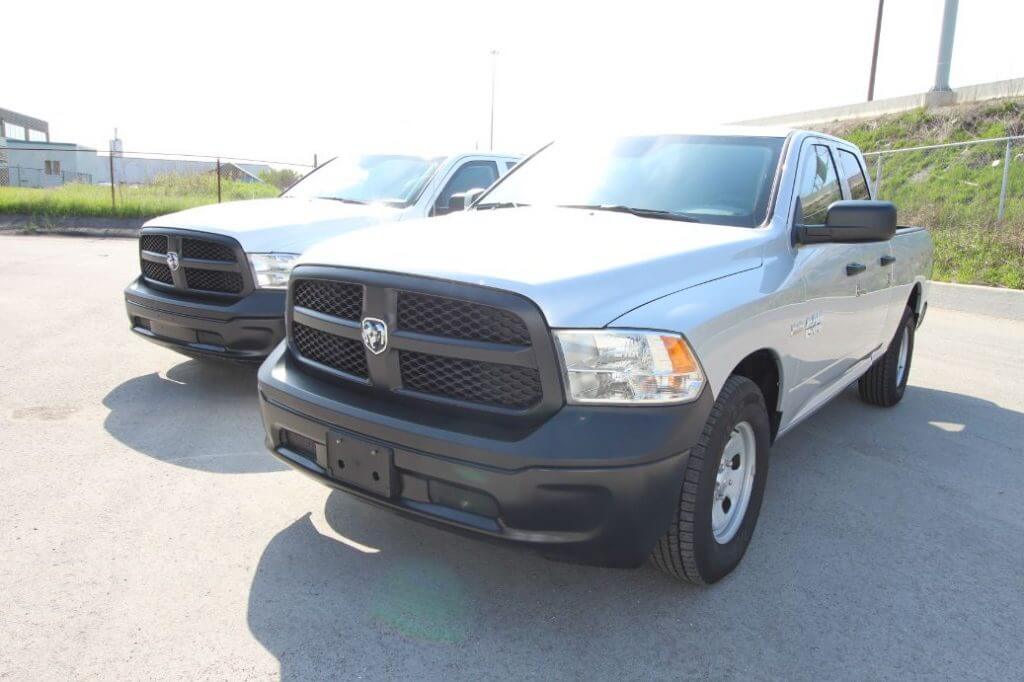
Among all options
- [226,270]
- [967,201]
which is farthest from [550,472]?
[967,201]

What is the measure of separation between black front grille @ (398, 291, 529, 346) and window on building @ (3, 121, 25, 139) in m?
74.6

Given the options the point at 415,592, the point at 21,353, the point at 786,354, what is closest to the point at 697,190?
the point at 786,354

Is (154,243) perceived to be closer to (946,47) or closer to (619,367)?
(619,367)

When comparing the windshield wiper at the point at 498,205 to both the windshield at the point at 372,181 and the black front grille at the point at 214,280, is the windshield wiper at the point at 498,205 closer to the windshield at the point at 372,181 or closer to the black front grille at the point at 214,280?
the black front grille at the point at 214,280

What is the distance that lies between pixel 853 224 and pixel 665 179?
2.91 ft

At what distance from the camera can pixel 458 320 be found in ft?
8.40

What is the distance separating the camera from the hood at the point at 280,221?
5062 millimetres

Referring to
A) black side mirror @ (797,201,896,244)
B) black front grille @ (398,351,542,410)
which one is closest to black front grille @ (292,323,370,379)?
black front grille @ (398,351,542,410)

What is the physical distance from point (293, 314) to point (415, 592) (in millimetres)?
1203

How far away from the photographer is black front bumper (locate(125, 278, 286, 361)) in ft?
16.0

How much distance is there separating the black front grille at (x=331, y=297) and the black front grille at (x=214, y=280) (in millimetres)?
2074

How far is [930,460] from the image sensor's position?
15.2 ft

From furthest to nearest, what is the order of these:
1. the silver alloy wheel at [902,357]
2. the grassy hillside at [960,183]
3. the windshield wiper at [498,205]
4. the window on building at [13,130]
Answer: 1. the window on building at [13,130]
2. the grassy hillside at [960,183]
3. the silver alloy wheel at [902,357]
4. the windshield wiper at [498,205]

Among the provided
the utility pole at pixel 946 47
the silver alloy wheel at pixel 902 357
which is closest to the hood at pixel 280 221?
the silver alloy wheel at pixel 902 357
